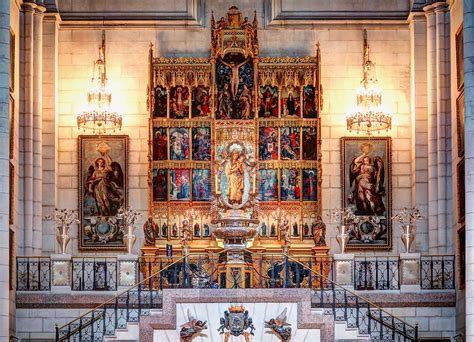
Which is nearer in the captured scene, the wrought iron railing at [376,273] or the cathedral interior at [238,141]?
the wrought iron railing at [376,273]

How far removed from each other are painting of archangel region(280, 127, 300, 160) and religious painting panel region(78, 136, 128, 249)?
14.8 ft

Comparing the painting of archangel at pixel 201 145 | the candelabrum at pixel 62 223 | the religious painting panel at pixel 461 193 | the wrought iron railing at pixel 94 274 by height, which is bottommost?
the wrought iron railing at pixel 94 274

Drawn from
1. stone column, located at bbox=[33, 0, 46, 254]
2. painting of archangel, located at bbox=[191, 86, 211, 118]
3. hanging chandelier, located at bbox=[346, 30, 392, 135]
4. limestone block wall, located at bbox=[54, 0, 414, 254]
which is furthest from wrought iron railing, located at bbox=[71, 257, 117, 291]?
hanging chandelier, located at bbox=[346, 30, 392, 135]

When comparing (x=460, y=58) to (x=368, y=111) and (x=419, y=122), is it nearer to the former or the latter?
(x=419, y=122)

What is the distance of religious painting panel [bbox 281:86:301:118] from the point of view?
140 feet

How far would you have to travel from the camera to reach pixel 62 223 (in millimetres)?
39844

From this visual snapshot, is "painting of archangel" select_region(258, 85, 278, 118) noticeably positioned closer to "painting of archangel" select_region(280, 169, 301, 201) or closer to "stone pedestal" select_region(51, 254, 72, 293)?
"painting of archangel" select_region(280, 169, 301, 201)

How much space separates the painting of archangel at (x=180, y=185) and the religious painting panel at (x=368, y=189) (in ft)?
14.6

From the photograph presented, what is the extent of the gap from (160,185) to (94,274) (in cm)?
433

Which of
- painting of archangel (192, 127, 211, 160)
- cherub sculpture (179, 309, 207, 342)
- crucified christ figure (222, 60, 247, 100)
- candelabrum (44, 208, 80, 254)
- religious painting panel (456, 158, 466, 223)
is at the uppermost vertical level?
crucified christ figure (222, 60, 247, 100)

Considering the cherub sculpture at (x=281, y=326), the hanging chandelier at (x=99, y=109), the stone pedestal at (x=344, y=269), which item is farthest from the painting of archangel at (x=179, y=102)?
the cherub sculpture at (x=281, y=326)

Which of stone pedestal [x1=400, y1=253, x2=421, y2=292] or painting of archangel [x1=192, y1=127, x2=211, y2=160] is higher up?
painting of archangel [x1=192, y1=127, x2=211, y2=160]

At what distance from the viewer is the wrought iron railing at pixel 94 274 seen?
39.2 m

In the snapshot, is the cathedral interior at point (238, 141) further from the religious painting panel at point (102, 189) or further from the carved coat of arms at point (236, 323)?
the carved coat of arms at point (236, 323)
